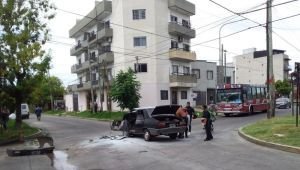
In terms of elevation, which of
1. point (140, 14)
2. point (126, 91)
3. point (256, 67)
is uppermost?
point (140, 14)

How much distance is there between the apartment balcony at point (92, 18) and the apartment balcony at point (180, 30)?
8267 millimetres

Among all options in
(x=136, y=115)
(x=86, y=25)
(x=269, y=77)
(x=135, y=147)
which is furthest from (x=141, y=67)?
(x=135, y=147)

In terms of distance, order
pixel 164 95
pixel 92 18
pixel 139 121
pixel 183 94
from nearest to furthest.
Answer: pixel 139 121 → pixel 164 95 → pixel 92 18 → pixel 183 94

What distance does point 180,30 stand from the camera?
58.0 metres

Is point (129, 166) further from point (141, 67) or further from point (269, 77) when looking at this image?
point (141, 67)

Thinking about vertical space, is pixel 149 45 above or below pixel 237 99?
above

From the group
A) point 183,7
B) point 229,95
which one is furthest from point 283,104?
point 229,95

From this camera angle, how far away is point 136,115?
23.3m

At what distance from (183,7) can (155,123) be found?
40.3m

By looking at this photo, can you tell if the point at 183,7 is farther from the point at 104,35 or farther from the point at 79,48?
the point at 79,48

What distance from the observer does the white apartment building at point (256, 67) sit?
111944 millimetres

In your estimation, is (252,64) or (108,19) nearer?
(108,19)

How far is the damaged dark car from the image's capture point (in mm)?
20969

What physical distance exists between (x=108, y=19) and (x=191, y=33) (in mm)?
11525
